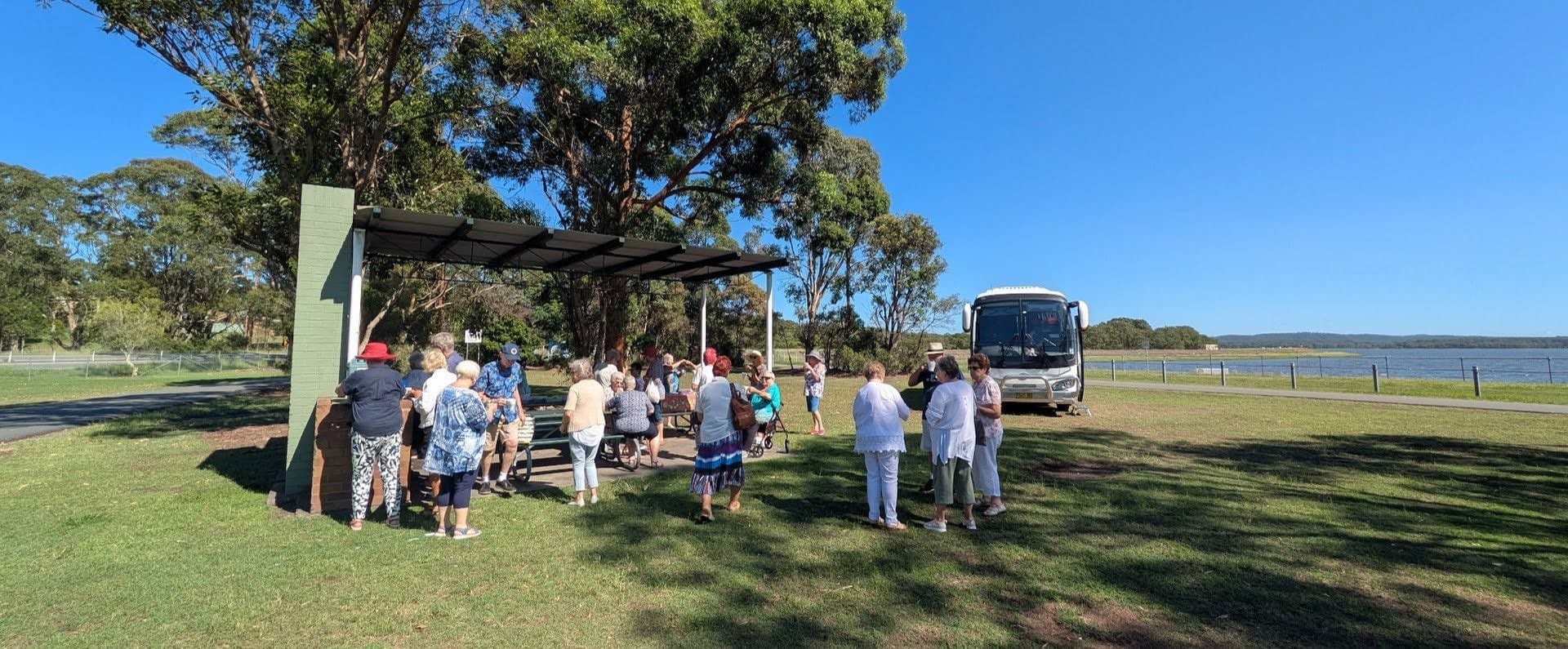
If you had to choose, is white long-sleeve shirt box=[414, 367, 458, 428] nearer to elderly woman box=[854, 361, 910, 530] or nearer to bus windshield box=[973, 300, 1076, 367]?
elderly woman box=[854, 361, 910, 530]

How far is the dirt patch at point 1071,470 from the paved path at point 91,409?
15.7m

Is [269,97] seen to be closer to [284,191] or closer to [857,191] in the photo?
[284,191]

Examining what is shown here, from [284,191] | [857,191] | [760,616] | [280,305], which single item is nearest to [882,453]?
[760,616]

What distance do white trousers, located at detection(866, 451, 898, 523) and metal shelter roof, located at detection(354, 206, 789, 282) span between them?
475 centimetres

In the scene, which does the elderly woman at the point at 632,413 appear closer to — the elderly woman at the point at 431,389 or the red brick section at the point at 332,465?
the elderly woman at the point at 431,389

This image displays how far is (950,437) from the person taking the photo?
16.0 feet

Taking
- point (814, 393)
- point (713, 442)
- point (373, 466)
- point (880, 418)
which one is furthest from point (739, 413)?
point (814, 393)

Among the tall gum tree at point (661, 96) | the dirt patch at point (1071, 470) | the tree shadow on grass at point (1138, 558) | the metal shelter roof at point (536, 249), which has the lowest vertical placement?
the tree shadow on grass at point (1138, 558)

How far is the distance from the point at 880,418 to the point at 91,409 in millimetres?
20178

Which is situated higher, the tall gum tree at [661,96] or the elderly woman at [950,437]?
the tall gum tree at [661,96]

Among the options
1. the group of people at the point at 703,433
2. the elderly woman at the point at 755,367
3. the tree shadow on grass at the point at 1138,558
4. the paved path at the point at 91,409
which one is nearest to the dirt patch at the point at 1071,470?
the tree shadow on grass at the point at 1138,558

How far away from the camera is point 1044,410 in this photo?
14008 millimetres

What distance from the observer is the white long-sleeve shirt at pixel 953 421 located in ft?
15.9

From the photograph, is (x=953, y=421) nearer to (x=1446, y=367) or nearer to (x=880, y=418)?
(x=880, y=418)
